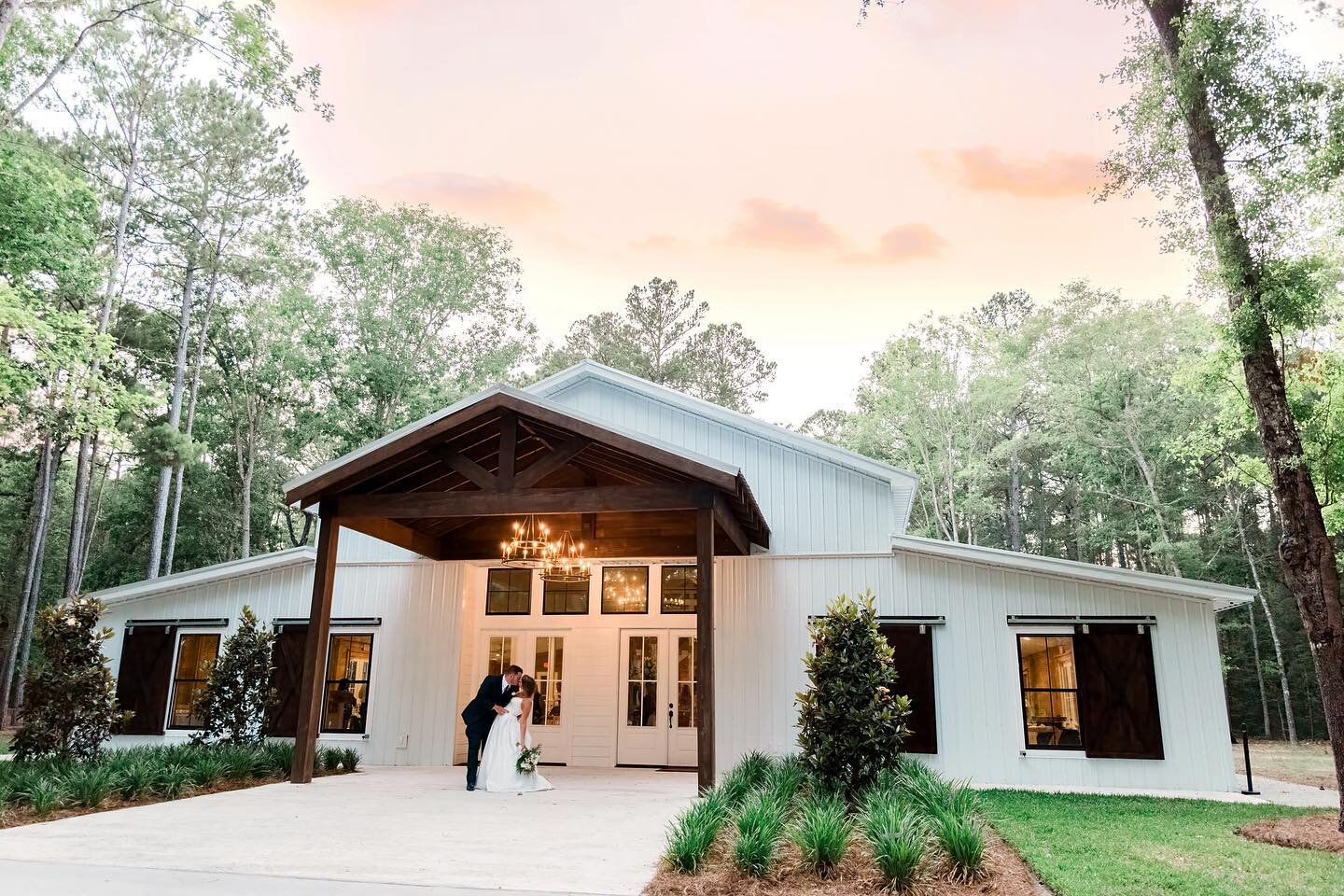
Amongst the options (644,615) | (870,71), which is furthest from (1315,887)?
(870,71)

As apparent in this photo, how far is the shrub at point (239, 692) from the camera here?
10.2 meters

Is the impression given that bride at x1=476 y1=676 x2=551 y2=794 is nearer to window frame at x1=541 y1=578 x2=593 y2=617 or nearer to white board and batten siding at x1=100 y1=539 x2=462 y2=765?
window frame at x1=541 y1=578 x2=593 y2=617

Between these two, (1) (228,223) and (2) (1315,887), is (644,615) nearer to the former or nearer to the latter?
(2) (1315,887)

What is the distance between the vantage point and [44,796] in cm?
650

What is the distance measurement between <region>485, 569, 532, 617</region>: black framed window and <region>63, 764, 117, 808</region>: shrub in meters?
5.25

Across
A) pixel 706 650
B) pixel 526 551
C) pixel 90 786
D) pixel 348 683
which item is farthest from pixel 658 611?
pixel 90 786

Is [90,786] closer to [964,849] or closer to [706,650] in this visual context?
[706,650]

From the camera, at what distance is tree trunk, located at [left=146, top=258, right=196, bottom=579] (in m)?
18.0

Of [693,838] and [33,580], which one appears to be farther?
[33,580]

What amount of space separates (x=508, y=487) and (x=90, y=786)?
4.40 m

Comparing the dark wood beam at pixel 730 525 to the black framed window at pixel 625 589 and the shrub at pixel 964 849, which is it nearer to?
the black framed window at pixel 625 589

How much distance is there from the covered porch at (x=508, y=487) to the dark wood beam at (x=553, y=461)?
0.01 metres

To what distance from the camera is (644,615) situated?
11375 millimetres

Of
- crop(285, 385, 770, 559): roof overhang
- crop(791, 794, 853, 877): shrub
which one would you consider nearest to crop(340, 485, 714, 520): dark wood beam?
crop(285, 385, 770, 559): roof overhang
